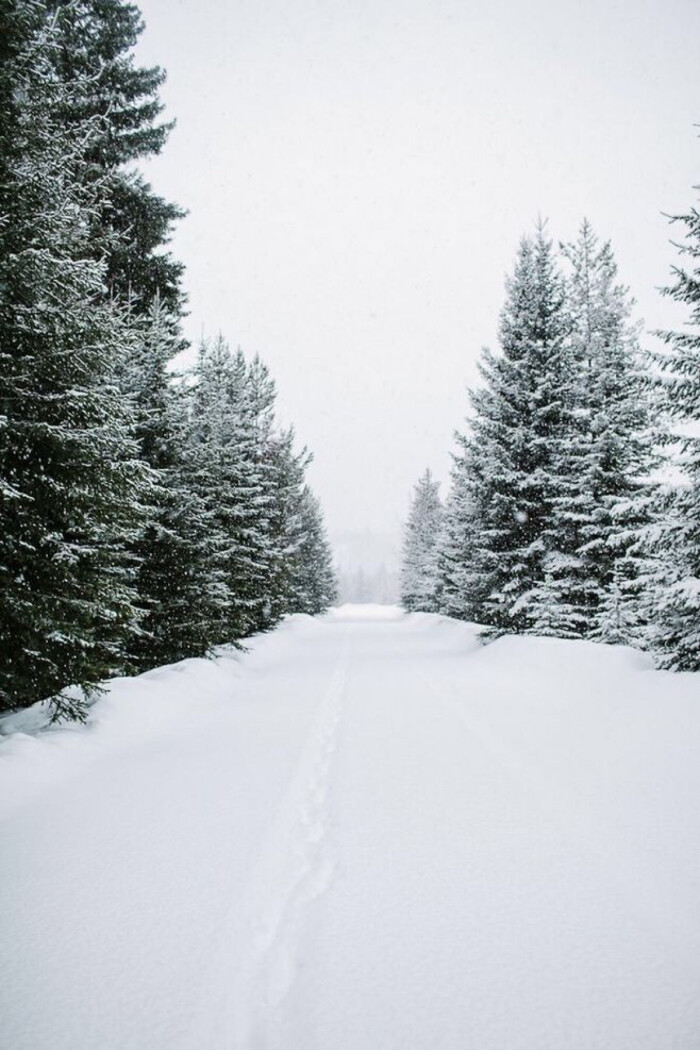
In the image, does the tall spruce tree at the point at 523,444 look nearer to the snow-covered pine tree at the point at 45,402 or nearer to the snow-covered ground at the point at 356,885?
the snow-covered ground at the point at 356,885

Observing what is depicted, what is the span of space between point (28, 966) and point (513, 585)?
13.6 metres

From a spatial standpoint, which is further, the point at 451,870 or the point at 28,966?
the point at 451,870

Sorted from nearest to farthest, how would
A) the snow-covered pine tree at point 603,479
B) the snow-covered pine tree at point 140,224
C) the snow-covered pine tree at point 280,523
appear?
the snow-covered pine tree at point 140,224 < the snow-covered pine tree at point 603,479 < the snow-covered pine tree at point 280,523

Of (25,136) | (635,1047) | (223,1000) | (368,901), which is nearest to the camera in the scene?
(635,1047)

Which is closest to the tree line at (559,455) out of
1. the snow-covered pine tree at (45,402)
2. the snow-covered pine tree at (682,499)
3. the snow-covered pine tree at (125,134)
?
the snow-covered pine tree at (682,499)

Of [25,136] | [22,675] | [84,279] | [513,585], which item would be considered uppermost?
[25,136]

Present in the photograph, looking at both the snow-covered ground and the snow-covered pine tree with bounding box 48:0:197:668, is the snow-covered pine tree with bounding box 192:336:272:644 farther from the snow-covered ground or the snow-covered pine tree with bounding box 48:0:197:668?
the snow-covered ground

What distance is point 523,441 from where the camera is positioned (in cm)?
1518

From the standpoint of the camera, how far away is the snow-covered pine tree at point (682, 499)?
8.12m

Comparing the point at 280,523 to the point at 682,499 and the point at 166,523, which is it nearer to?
the point at 166,523

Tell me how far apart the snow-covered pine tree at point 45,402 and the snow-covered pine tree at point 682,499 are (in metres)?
8.15

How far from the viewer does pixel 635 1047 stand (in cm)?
200

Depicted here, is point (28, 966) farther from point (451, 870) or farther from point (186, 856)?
point (451, 870)

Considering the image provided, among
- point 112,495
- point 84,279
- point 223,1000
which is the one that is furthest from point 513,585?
point 223,1000
